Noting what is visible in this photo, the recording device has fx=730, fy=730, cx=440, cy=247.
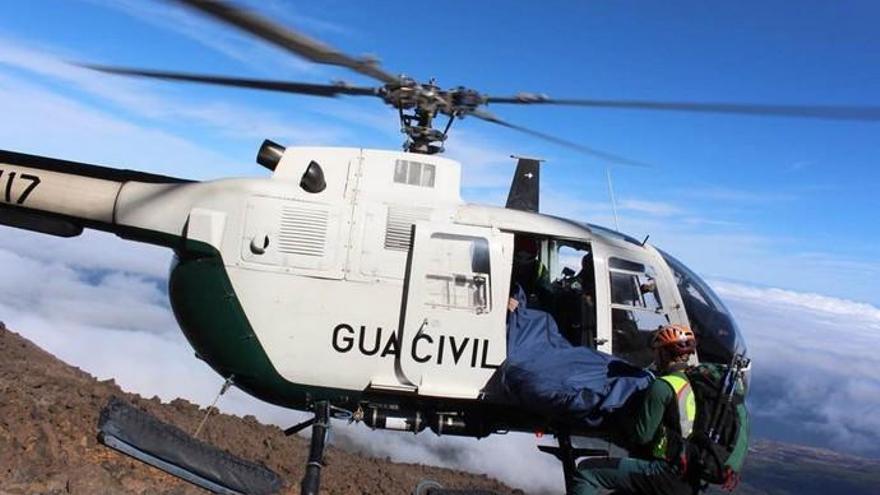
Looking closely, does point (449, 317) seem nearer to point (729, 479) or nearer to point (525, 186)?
point (525, 186)

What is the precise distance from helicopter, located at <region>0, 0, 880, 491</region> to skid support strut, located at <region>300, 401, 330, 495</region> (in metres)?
0.02

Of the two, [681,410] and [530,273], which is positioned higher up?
[530,273]

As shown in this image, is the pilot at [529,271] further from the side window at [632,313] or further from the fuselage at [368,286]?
the side window at [632,313]

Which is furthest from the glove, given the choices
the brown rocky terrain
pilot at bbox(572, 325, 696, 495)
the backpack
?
the brown rocky terrain

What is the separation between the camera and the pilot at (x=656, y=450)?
5.71 m

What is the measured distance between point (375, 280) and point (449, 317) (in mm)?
826

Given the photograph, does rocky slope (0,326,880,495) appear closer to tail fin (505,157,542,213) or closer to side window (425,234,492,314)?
side window (425,234,492,314)

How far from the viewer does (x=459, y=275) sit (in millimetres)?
7352

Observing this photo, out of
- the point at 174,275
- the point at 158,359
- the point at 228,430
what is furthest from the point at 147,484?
the point at 158,359

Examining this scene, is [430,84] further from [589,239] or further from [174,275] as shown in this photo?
[174,275]

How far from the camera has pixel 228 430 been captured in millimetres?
23547

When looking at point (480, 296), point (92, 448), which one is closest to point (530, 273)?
point (480, 296)

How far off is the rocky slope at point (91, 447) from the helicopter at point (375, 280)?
1180 cm

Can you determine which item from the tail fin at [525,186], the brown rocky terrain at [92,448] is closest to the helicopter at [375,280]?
the tail fin at [525,186]
